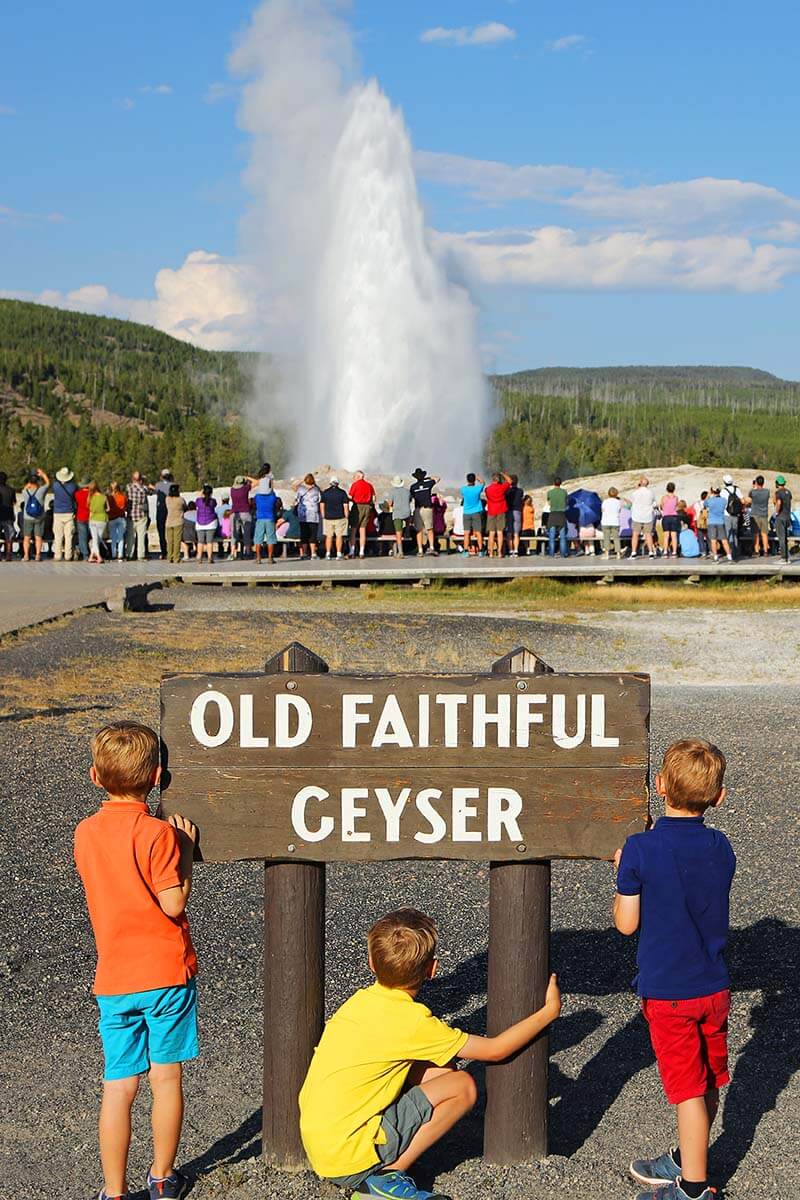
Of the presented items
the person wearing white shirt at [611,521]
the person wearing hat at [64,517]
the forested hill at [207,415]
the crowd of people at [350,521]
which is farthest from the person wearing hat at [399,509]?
the forested hill at [207,415]

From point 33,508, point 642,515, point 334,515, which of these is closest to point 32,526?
point 33,508

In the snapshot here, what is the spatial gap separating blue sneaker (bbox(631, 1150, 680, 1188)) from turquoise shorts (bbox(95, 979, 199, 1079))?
1.11 m

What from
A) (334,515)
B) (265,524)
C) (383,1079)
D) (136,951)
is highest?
(334,515)

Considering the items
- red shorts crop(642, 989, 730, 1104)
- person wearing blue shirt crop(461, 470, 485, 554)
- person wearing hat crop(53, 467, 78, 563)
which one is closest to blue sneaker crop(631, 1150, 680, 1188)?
red shorts crop(642, 989, 730, 1104)

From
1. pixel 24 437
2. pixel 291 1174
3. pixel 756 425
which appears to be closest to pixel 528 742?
pixel 291 1174

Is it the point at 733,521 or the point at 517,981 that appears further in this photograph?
the point at 733,521

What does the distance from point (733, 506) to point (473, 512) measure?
434 cm

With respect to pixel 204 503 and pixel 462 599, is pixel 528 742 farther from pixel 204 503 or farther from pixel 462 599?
pixel 204 503

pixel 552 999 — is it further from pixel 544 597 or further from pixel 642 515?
pixel 642 515

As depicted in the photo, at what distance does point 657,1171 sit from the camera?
140 inches

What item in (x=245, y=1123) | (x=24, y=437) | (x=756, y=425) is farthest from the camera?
(x=756, y=425)

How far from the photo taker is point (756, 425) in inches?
5546

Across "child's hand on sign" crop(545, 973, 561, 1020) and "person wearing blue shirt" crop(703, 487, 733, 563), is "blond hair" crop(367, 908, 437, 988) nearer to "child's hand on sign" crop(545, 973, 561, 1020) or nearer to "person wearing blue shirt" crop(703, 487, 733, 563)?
"child's hand on sign" crop(545, 973, 561, 1020)

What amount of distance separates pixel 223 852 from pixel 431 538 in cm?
2198
